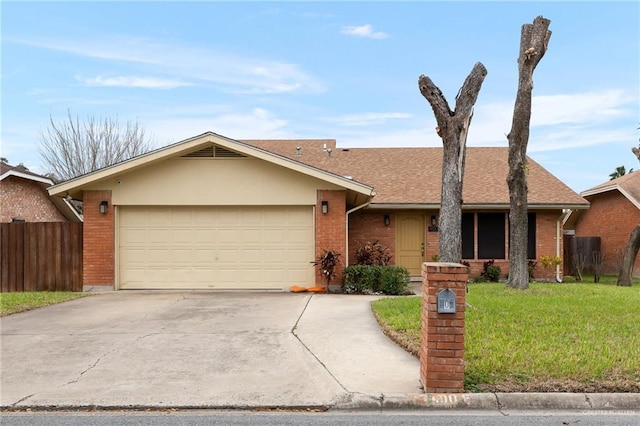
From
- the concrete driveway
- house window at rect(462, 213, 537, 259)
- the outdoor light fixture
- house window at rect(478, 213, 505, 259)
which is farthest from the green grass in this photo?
house window at rect(478, 213, 505, 259)

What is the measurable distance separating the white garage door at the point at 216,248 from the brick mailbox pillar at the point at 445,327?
28.6ft

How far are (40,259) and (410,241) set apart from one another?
11.4 metres

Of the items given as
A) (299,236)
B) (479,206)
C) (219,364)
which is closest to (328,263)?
(299,236)

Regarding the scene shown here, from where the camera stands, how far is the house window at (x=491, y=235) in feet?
56.3

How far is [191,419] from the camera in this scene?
488 cm

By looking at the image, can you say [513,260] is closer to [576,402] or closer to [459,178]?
[459,178]

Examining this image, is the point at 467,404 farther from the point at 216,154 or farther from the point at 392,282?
the point at 216,154

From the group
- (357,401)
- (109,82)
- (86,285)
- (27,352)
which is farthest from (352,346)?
(109,82)

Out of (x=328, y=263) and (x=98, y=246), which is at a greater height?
(x=98, y=246)

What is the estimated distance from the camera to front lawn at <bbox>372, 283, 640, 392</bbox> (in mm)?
5492

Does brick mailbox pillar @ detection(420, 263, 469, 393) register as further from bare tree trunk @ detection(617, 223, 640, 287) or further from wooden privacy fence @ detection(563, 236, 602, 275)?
wooden privacy fence @ detection(563, 236, 602, 275)

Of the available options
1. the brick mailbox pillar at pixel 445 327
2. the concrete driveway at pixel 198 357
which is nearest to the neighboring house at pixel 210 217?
the concrete driveway at pixel 198 357

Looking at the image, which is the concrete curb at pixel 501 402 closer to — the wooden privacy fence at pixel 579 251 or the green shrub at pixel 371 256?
the green shrub at pixel 371 256

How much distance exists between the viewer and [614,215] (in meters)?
21.5
